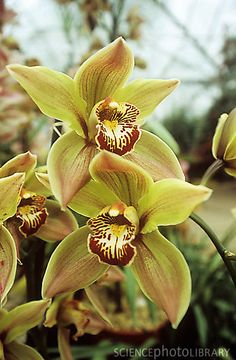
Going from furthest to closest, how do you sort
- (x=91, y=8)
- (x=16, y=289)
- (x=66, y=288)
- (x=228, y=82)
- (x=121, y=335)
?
(x=228, y=82), (x=91, y=8), (x=121, y=335), (x=16, y=289), (x=66, y=288)

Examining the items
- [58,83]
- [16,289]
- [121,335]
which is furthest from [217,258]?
[58,83]

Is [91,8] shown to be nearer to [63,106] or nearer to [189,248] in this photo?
[189,248]

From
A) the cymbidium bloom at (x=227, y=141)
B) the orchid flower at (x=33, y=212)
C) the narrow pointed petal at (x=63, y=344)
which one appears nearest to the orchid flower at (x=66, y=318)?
the narrow pointed petal at (x=63, y=344)

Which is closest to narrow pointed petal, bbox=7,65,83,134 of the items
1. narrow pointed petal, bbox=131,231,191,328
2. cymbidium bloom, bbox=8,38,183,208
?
cymbidium bloom, bbox=8,38,183,208

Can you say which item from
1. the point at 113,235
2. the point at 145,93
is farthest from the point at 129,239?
the point at 145,93

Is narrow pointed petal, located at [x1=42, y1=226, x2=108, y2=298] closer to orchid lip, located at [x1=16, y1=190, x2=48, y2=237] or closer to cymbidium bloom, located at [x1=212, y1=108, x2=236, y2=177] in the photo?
orchid lip, located at [x1=16, y1=190, x2=48, y2=237]

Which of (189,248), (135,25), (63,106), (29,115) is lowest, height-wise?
(189,248)

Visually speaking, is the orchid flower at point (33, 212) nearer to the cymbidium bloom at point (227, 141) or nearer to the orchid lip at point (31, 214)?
the orchid lip at point (31, 214)
